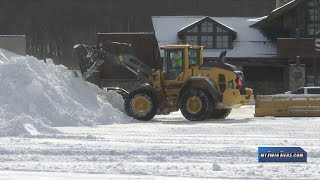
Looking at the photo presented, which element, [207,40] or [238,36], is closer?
[207,40]

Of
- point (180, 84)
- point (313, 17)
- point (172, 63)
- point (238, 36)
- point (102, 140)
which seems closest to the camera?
point (102, 140)

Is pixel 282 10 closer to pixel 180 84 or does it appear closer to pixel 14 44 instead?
pixel 14 44

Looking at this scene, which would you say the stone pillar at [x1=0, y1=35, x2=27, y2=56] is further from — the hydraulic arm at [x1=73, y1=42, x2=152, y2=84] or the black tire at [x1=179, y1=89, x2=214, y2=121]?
the black tire at [x1=179, y1=89, x2=214, y2=121]

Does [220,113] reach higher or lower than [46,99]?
lower

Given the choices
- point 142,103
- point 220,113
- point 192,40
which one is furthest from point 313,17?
point 142,103

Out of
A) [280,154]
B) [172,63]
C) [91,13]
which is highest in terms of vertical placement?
[91,13]

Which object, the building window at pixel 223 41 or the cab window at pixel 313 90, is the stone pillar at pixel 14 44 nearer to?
the cab window at pixel 313 90

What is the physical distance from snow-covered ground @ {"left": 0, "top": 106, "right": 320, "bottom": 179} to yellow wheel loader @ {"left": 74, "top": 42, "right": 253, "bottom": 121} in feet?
12.9

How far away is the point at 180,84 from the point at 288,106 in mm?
4129

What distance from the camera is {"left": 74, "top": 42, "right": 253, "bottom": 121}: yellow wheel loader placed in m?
19.3

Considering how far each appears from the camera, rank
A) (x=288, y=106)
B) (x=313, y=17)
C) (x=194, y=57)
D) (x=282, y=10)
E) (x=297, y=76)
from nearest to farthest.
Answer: (x=194, y=57), (x=288, y=106), (x=297, y=76), (x=282, y=10), (x=313, y=17)

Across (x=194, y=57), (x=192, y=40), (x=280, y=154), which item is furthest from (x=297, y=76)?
(x=280, y=154)

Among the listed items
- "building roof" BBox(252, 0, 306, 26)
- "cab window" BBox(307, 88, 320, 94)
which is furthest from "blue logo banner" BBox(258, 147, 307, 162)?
"building roof" BBox(252, 0, 306, 26)

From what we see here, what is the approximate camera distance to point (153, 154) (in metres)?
10.7
